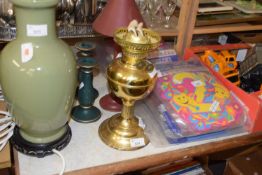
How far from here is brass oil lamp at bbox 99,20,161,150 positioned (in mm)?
854

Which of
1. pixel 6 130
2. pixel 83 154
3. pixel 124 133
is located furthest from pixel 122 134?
pixel 6 130

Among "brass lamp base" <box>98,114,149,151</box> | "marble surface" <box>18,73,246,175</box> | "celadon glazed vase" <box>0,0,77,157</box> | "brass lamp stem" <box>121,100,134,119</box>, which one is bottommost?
"marble surface" <box>18,73,246,175</box>

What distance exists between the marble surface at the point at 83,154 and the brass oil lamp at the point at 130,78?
2cm

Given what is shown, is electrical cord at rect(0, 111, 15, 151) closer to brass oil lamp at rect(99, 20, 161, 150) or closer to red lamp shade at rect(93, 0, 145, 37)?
brass oil lamp at rect(99, 20, 161, 150)

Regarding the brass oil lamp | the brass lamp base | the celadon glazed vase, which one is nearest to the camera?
the celadon glazed vase

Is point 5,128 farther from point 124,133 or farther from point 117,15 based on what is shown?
point 117,15

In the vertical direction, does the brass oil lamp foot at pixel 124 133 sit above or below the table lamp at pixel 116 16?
below

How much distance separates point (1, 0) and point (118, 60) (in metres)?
0.43

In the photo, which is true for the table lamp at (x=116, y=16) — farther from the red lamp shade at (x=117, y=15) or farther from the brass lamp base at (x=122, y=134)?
the brass lamp base at (x=122, y=134)

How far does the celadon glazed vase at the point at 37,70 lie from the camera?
0.75 meters

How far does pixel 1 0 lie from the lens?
1.04m

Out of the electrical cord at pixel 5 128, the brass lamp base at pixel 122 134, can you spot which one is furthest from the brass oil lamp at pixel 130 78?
the electrical cord at pixel 5 128

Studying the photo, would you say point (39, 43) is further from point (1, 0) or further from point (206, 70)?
point (206, 70)

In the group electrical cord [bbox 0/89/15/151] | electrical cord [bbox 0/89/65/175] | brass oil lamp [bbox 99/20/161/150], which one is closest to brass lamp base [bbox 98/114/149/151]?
brass oil lamp [bbox 99/20/161/150]
